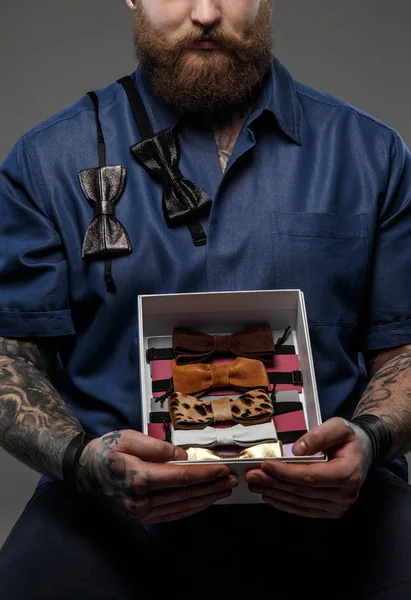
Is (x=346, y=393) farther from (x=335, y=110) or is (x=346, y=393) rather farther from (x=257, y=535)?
(x=335, y=110)

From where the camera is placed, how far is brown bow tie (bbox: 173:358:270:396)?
1.83m

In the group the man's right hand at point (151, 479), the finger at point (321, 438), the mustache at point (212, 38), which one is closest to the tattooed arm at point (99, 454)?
the man's right hand at point (151, 479)

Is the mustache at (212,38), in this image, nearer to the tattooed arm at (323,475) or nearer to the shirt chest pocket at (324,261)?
the shirt chest pocket at (324,261)

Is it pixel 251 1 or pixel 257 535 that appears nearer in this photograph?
pixel 257 535

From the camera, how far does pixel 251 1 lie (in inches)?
81.7

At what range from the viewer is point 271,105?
2.10 meters

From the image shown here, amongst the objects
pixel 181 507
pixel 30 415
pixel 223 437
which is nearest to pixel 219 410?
pixel 223 437

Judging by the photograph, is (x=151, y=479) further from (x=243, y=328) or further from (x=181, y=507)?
(x=243, y=328)

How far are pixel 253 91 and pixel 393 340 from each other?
56 cm

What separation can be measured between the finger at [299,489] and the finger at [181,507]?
0.19ft

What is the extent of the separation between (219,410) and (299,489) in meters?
0.21

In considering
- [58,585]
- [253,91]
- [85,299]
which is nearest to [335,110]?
[253,91]

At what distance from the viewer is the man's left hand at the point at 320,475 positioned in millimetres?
1606

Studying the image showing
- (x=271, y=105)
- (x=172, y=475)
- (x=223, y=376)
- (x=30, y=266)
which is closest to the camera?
(x=172, y=475)
